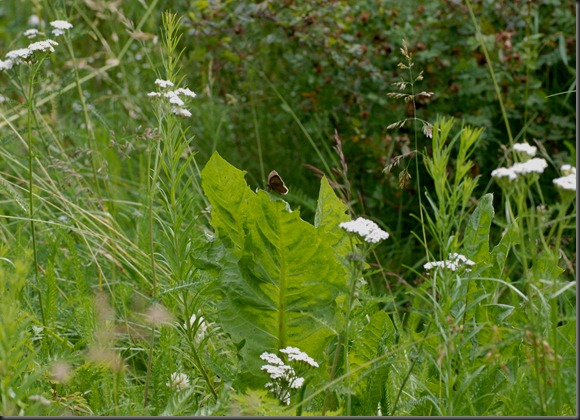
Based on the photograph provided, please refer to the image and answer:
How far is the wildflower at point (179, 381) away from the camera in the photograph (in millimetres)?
1744

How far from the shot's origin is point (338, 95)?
3479 mm

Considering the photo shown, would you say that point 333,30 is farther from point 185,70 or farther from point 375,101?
point 185,70

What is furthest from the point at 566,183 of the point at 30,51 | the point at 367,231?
the point at 30,51

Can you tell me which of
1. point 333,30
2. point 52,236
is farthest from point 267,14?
point 52,236

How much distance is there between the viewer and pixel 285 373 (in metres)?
A: 1.49

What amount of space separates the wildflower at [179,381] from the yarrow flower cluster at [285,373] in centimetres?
28

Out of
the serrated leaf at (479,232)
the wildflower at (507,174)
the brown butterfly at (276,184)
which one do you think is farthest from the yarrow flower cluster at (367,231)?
the serrated leaf at (479,232)

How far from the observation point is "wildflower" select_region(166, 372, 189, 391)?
1.74 metres

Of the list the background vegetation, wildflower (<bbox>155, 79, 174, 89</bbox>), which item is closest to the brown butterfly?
the background vegetation

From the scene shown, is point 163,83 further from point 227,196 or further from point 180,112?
point 227,196

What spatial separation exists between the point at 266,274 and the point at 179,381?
1.01 feet

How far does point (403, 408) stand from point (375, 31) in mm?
2106

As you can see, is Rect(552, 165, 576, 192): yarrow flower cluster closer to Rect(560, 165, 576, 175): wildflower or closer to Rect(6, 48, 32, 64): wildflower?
Rect(560, 165, 576, 175): wildflower

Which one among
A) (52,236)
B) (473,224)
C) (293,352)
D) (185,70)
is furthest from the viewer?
(185,70)
